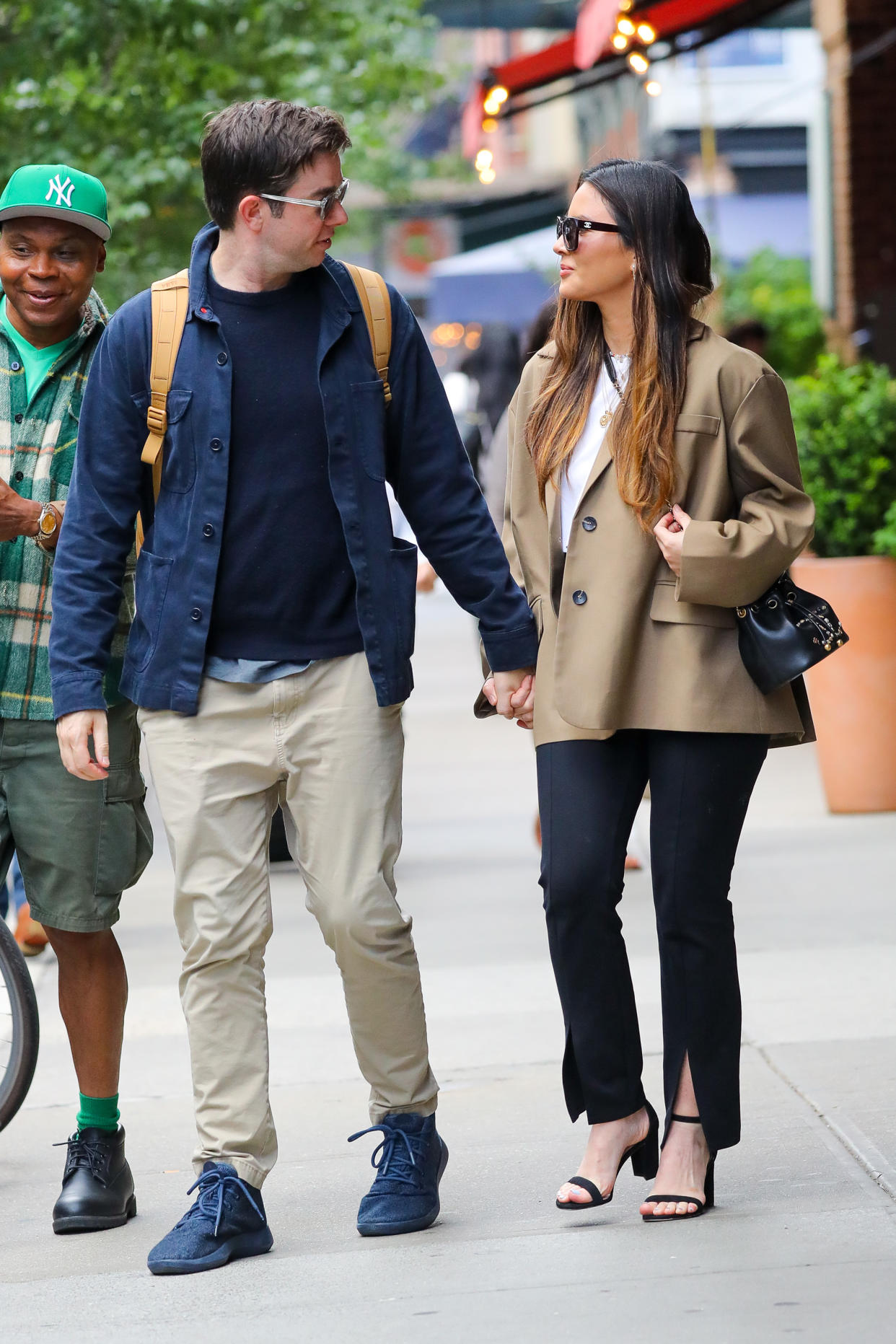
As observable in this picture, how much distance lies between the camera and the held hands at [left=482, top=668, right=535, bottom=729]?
3.75 metres

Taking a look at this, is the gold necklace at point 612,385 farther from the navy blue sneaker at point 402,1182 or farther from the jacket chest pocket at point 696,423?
the navy blue sneaker at point 402,1182

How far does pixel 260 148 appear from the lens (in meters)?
3.48

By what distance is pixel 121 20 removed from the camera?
8922 millimetres

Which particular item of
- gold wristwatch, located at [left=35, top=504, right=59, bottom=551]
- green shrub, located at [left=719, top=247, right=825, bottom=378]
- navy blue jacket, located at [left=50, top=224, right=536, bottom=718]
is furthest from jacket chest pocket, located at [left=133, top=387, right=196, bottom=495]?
green shrub, located at [left=719, top=247, right=825, bottom=378]

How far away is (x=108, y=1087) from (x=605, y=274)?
1.96m

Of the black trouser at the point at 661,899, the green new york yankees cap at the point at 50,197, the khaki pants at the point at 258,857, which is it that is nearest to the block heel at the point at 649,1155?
the black trouser at the point at 661,899

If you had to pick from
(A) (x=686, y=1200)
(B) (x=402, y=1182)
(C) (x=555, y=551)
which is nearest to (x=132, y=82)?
(C) (x=555, y=551)

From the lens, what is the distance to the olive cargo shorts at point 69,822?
391 cm

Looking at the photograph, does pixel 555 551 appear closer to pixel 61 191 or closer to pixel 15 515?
pixel 15 515

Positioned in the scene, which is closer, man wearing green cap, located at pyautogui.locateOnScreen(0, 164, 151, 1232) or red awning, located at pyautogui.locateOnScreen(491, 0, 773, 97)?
man wearing green cap, located at pyautogui.locateOnScreen(0, 164, 151, 1232)

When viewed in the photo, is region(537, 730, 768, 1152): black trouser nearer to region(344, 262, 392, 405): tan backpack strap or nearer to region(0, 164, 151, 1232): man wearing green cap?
region(344, 262, 392, 405): tan backpack strap

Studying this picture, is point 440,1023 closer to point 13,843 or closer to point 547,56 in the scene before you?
point 13,843

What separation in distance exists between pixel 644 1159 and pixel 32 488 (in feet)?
6.10

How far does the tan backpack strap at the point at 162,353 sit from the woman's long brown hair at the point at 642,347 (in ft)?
2.38
